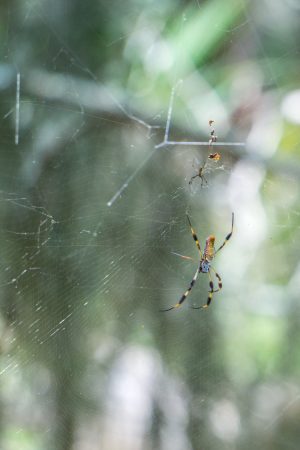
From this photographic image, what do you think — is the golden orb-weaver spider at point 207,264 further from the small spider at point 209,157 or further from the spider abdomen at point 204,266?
the small spider at point 209,157

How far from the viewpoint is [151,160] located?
2428 millimetres

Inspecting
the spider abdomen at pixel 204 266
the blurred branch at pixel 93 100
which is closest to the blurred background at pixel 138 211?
the blurred branch at pixel 93 100

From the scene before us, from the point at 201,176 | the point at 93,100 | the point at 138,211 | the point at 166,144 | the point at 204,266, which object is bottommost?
the point at 204,266

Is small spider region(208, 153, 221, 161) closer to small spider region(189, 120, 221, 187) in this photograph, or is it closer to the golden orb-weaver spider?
small spider region(189, 120, 221, 187)

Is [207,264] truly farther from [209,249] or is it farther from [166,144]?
[166,144]

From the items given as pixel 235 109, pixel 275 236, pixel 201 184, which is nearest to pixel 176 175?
pixel 201 184

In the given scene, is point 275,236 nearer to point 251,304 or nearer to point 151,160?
point 251,304

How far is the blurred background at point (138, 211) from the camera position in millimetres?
2225

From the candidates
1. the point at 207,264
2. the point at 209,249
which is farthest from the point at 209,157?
the point at 207,264


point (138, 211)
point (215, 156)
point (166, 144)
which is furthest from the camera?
point (138, 211)

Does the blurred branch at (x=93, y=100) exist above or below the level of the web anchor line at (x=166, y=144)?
above

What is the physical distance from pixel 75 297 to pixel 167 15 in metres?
1.49

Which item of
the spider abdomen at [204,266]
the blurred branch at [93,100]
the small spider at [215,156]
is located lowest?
the spider abdomen at [204,266]

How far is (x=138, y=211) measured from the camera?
2438 millimetres
